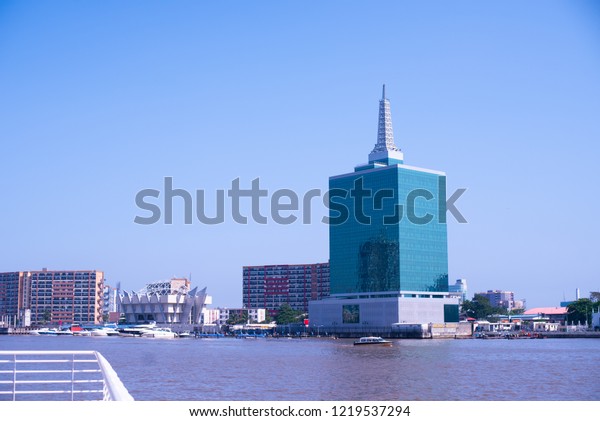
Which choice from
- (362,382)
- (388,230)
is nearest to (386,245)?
(388,230)

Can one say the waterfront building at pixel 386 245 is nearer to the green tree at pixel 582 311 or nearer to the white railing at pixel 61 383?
the green tree at pixel 582 311

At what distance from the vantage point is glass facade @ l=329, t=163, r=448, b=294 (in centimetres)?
15850

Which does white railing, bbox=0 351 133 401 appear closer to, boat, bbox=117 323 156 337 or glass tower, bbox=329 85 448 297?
glass tower, bbox=329 85 448 297

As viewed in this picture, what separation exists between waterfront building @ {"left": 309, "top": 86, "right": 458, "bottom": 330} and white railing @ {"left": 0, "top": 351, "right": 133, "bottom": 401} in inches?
4415

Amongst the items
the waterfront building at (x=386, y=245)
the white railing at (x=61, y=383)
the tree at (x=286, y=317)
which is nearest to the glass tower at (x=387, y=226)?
the waterfront building at (x=386, y=245)

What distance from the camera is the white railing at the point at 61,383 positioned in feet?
44.0

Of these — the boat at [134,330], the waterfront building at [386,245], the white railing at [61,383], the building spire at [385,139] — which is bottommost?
the boat at [134,330]

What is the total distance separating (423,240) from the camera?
162 meters

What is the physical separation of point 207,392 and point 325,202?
133 meters

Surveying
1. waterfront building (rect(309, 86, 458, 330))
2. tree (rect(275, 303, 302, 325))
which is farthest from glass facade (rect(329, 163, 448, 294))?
tree (rect(275, 303, 302, 325))

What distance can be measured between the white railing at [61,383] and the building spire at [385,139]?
4787 inches
